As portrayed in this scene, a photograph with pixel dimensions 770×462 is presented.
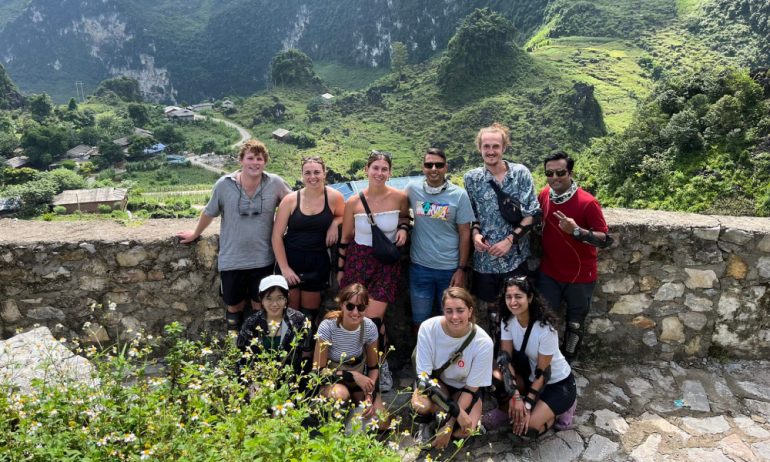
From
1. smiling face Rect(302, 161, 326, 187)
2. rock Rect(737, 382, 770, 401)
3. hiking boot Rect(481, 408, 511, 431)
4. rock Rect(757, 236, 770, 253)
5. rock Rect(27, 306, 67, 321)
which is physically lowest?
rock Rect(737, 382, 770, 401)

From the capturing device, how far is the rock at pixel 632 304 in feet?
11.7

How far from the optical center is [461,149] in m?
54.4

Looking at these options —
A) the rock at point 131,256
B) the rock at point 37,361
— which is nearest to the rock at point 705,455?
the rock at point 37,361

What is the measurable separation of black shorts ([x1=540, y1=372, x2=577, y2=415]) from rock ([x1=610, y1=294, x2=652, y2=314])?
0.93m

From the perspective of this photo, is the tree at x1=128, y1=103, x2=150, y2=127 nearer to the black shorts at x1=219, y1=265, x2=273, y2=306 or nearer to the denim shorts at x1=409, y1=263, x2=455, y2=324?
the black shorts at x1=219, y1=265, x2=273, y2=306

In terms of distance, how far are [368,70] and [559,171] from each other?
4654 inches

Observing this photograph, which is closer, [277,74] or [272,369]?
[272,369]

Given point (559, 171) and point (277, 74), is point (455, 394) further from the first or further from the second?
point (277, 74)

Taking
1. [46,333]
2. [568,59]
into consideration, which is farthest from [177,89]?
[46,333]

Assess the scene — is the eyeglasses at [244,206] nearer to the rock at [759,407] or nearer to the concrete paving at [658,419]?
the concrete paving at [658,419]

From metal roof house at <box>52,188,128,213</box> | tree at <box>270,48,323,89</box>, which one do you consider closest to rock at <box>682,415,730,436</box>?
metal roof house at <box>52,188,128,213</box>

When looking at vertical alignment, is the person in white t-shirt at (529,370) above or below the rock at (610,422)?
above

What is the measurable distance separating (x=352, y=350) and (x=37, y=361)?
1637 mm

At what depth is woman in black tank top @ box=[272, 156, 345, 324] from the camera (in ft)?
9.95
